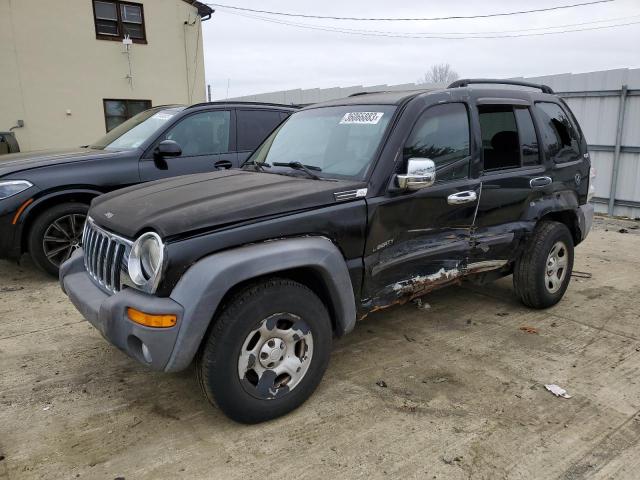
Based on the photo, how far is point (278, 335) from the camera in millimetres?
2730

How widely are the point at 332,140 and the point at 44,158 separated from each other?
3.54 m

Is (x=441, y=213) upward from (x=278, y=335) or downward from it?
upward

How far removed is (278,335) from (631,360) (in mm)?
2633

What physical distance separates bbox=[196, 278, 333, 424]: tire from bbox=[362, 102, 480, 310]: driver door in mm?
512

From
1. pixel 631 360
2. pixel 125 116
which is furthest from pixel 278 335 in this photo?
pixel 125 116

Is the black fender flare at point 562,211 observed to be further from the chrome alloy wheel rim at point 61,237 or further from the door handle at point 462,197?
the chrome alloy wheel rim at point 61,237

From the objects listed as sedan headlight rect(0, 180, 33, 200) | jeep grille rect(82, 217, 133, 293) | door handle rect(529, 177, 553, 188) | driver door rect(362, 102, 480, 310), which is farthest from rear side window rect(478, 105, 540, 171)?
sedan headlight rect(0, 180, 33, 200)

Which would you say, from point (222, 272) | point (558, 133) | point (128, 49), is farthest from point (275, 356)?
point (128, 49)

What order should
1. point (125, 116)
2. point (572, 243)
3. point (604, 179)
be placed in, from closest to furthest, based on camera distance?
point (572, 243)
point (604, 179)
point (125, 116)

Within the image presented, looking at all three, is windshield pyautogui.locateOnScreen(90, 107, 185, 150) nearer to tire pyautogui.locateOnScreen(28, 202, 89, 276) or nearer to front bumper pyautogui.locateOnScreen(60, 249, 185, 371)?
tire pyautogui.locateOnScreen(28, 202, 89, 276)

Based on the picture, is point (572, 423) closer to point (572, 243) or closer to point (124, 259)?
point (572, 243)

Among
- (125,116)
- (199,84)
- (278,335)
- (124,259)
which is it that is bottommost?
(278,335)

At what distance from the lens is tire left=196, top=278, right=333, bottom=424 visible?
8.35 ft

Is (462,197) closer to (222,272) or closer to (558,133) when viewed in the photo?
(558,133)
